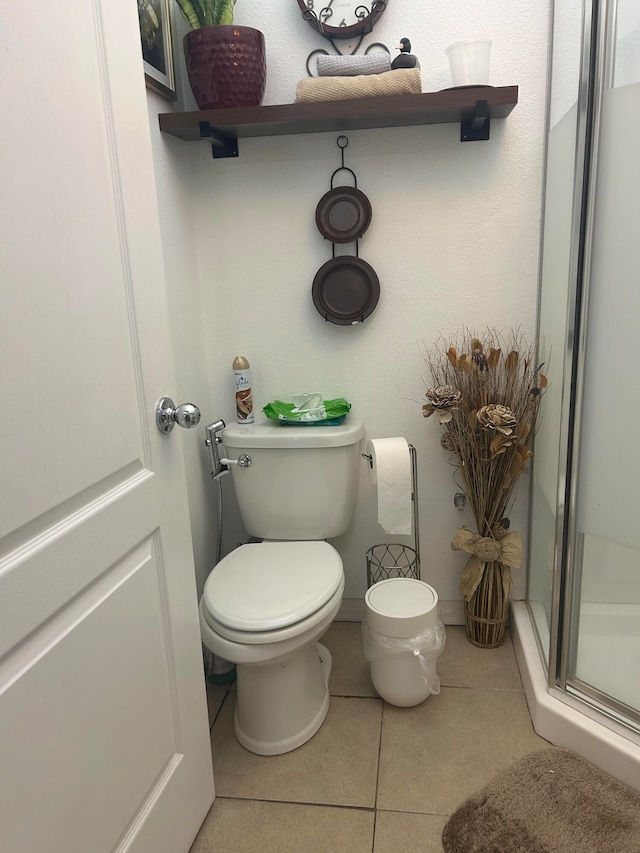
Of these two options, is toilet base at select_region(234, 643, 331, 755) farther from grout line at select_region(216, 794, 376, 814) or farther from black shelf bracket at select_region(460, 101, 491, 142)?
black shelf bracket at select_region(460, 101, 491, 142)

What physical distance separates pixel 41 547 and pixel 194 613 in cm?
57

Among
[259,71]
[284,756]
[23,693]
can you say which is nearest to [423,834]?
[284,756]

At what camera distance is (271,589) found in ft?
5.01

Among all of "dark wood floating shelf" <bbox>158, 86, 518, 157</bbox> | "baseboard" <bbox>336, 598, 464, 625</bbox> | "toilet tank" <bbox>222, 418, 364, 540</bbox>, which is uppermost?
"dark wood floating shelf" <bbox>158, 86, 518, 157</bbox>

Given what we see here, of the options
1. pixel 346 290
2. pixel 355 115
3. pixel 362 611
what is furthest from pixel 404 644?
pixel 355 115

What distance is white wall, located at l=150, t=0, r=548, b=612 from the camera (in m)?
1.75

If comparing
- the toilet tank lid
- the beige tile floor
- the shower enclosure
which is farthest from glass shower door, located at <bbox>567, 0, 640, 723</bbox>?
the toilet tank lid

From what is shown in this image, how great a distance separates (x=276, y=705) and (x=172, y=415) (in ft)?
2.84

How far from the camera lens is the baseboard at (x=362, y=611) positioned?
212 centimetres

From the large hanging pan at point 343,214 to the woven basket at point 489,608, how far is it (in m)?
1.11

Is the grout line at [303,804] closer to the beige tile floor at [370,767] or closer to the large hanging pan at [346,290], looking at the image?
the beige tile floor at [370,767]

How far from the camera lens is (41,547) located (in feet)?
2.69

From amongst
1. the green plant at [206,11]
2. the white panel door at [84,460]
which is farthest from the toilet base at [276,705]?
the green plant at [206,11]

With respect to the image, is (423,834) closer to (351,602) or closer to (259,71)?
(351,602)
